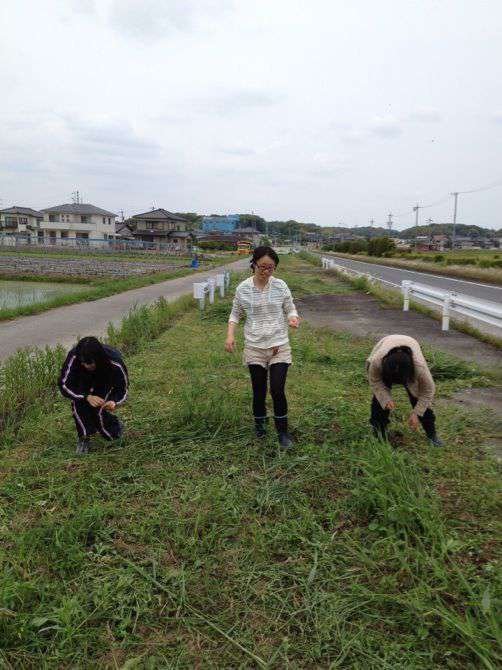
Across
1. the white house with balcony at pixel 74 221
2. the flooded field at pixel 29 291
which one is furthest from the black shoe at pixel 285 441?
→ the white house with balcony at pixel 74 221

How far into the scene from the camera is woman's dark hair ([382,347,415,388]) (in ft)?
11.5

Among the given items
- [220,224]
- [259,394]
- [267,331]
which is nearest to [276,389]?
[259,394]

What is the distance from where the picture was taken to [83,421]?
3992 millimetres

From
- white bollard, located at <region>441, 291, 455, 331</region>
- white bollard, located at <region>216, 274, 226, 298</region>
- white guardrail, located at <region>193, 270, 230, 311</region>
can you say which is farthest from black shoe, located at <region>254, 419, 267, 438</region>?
white bollard, located at <region>216, 274, 226, 298</region>

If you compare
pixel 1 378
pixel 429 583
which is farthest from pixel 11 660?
pixel 1 378

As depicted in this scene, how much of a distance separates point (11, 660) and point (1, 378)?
4.06 metres

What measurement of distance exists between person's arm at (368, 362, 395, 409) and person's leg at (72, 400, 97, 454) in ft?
7.00

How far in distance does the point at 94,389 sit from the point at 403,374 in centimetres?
232

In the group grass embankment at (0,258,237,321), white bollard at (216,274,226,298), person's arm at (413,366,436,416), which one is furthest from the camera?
white bollard at (216,274,226,298)

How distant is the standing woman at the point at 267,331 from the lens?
13.3ft

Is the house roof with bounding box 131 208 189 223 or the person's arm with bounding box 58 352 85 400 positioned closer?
the person's arm with bounding box 58 352 85 400

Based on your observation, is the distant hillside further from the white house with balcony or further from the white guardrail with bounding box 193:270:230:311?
the white guardrail with bounding box 193:270:230:311

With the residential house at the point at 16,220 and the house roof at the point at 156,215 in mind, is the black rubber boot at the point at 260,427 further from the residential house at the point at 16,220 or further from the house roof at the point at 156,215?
the residential house at the point at 16,220

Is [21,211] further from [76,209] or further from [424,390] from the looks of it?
[424,390]
